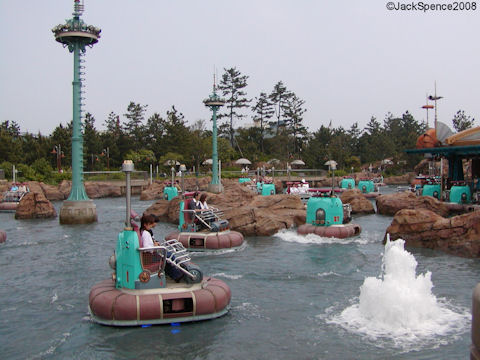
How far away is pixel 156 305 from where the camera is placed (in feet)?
34.9

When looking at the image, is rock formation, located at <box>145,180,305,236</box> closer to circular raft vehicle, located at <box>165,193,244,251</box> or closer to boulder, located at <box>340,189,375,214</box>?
circular raft vehicle, located at <box>165,193,244,251</box>

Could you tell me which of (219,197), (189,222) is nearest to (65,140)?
(219,197)

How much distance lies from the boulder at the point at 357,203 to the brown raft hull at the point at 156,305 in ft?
82.6

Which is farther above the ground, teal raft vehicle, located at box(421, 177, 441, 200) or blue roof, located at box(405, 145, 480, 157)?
blue roof, located at box(405, 145, 480, 157)

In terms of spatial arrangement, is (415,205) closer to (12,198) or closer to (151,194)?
(151,194)

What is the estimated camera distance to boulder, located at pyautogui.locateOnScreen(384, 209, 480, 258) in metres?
18.2

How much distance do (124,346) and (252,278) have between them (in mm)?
6058

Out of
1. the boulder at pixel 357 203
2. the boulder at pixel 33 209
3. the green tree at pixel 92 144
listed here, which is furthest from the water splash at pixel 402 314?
the green tree at pixel 92 144

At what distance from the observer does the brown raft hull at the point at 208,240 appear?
1908 centimetres

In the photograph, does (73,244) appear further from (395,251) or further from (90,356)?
(395,251)

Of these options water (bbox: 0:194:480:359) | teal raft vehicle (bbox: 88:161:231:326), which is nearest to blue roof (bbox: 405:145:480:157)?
water (bbox: 0:194:480:359)

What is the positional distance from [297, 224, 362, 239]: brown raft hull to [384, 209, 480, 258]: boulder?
1870 millimetres

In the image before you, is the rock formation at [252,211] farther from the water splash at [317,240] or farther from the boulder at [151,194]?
the boulder at [151,194]

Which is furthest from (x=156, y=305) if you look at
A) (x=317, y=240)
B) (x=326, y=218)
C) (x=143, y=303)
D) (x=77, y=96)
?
(x=77, y=96)
